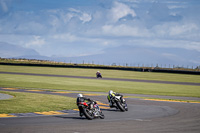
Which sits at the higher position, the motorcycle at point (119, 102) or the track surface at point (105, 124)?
the motorcycle at point (119, 102)

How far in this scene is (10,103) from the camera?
25.3m

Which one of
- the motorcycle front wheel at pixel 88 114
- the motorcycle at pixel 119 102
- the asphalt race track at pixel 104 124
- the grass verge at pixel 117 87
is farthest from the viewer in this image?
the grass verge at pixel 117 87

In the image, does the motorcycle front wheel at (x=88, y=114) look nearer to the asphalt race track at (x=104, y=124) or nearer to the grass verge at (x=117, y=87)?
the asphalt race track at (x=104, y=124)

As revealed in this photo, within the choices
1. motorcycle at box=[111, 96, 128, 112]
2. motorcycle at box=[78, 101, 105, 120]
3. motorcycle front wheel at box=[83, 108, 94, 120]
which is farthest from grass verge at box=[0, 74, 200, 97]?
motorcycle front wheel at box=[83, 108, 94, 120]

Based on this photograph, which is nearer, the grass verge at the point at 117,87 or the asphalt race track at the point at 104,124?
the asphalt race track at the point at 104,124

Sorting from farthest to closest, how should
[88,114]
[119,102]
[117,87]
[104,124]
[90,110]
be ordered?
[117,87], [119,102], [90,110], [88,114], [104,124]

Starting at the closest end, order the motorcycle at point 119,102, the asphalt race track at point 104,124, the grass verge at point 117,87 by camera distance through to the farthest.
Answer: the asphalt race track at point 104,124
the motorcycle at point 119,102
the grass verge at point 117,87

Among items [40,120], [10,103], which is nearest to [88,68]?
[10,103]

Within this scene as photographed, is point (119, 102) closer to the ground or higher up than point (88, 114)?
higher up

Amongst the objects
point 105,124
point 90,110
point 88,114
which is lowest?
point 105,124

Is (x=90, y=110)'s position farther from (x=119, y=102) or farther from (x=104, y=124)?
(x=119, y=102)

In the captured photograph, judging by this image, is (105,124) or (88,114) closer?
(105,124)

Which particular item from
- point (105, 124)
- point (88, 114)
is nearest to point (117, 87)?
point (88, 114)

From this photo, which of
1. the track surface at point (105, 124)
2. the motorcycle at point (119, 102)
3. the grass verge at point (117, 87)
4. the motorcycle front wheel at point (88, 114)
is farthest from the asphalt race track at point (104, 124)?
the grass verge at point (117, 87)
